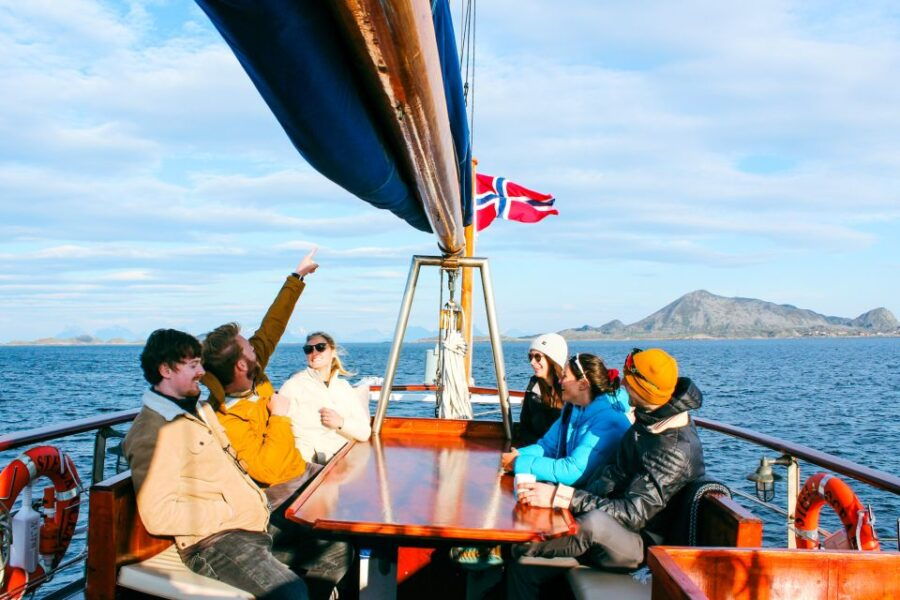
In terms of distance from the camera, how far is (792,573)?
2.12 meters

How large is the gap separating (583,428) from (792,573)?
1513 millimetres

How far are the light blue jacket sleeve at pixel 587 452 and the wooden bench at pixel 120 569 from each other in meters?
1.36

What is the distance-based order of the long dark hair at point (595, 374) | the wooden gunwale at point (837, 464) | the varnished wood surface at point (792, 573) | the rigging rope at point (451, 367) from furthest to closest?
the rigging rope at point (451, 367), the long dark hair at point (595, 374), the wooden gunwale at point (837, 464), the varnished wood surface at point (792, 573)

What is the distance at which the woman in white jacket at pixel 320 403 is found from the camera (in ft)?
13.6

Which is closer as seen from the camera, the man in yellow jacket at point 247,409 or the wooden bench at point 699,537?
the wooden bench at point 699,537

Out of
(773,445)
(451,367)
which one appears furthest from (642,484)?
(451,367)

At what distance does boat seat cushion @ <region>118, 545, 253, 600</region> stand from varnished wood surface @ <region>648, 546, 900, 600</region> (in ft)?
5.00

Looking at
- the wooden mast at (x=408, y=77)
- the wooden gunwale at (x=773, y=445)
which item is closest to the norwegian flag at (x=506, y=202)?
the wooden gunwale at (x=773, y=445)

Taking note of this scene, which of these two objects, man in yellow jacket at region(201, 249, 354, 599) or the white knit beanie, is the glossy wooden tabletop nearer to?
man in yellow jacket at region(201, 249, 354, 599)

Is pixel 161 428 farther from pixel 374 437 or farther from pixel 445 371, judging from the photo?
pixel 445 371

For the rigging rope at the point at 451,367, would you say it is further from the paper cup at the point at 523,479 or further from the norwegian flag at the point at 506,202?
the norwegian flag at the point at 506,202

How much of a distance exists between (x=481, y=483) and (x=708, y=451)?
677 inches

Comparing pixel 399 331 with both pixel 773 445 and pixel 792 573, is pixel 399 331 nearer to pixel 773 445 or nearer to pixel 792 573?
pixel 773 445

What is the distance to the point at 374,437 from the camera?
4.42 m
